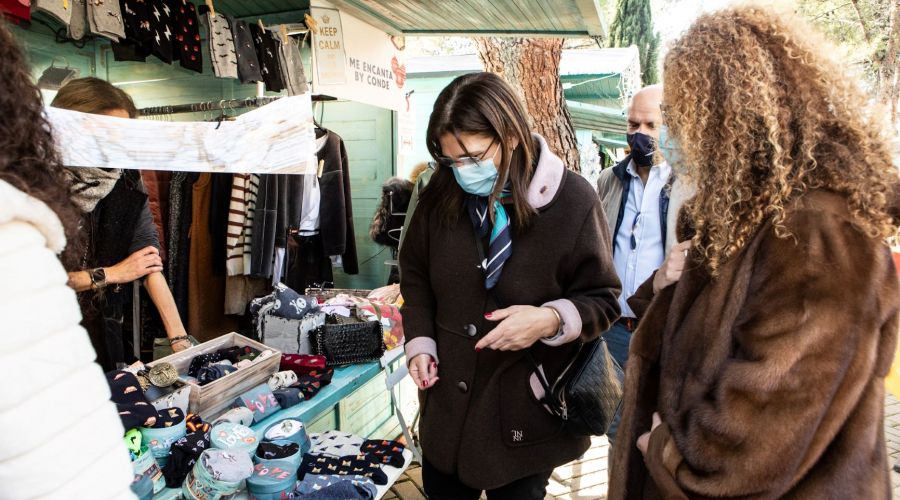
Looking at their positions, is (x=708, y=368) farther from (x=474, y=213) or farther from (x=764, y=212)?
(x=474, y=213)

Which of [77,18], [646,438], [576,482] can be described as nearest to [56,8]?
[77,18]

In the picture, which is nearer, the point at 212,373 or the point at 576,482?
the point at 212,373

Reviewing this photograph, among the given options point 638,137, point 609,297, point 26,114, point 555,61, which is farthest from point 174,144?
point 555,61

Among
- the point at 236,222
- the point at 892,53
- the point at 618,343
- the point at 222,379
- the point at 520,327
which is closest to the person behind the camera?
the point at 520,327

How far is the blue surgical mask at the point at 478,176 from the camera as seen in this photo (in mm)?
1785

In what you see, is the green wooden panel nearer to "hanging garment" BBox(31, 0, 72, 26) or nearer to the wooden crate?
the wooden crate

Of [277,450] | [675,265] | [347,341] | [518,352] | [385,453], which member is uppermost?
[675,265]

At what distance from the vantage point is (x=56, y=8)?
2607mm

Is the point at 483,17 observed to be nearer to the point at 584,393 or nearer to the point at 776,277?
the point at 584,393

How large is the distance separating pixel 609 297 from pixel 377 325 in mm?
1601

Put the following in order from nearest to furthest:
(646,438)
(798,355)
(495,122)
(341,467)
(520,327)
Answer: (798,355) → (646,438) → (520,327) → (495,122) → (341,467)

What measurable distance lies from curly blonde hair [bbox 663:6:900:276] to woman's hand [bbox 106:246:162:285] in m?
2.39

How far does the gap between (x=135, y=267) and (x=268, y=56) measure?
2032 mm

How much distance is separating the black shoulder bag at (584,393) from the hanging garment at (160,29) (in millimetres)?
2906
